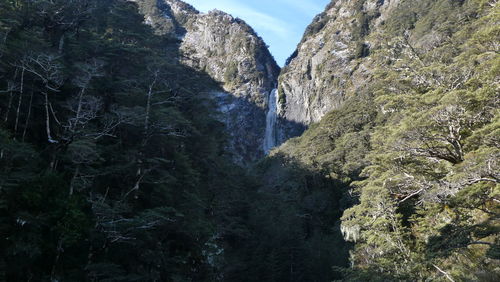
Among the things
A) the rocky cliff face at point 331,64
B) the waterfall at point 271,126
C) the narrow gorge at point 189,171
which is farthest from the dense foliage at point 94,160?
the waterfall at point 271,126

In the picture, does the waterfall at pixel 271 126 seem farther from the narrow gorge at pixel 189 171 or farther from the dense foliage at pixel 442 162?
the dense foliage at pixel 442 162

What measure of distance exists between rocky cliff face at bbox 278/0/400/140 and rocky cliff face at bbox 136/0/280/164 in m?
4.67

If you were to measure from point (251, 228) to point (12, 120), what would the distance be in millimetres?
17192

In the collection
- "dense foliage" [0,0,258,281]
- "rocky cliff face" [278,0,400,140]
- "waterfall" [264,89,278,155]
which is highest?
"rocky cliff face" [278,0,400,140]

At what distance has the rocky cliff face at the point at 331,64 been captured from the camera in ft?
174

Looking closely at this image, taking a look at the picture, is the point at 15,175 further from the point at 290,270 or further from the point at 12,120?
the point at 290,270

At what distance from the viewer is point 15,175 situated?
9.41 meters

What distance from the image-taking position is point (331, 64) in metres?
57.8

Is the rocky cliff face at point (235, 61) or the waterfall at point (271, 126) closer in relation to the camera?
the rocky cliff face at point (235, 61)

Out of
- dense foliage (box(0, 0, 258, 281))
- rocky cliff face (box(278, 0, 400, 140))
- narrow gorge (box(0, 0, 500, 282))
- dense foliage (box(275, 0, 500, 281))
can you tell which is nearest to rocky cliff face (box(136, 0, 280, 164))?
rocky cliff face (box(278, 0, 400, 140))

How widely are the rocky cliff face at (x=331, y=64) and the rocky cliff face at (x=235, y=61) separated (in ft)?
15.3

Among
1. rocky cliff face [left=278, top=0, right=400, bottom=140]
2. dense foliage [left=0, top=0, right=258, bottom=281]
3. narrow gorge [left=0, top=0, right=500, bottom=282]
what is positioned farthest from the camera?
rocky cliff face [left=278, top=0, right=400, bottom=140]

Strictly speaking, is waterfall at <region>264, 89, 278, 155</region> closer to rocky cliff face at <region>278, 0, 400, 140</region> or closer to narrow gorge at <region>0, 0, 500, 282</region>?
rocky cliff face at <region>278, 0, 400, 140</region>

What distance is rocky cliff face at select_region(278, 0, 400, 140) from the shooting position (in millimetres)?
53094
